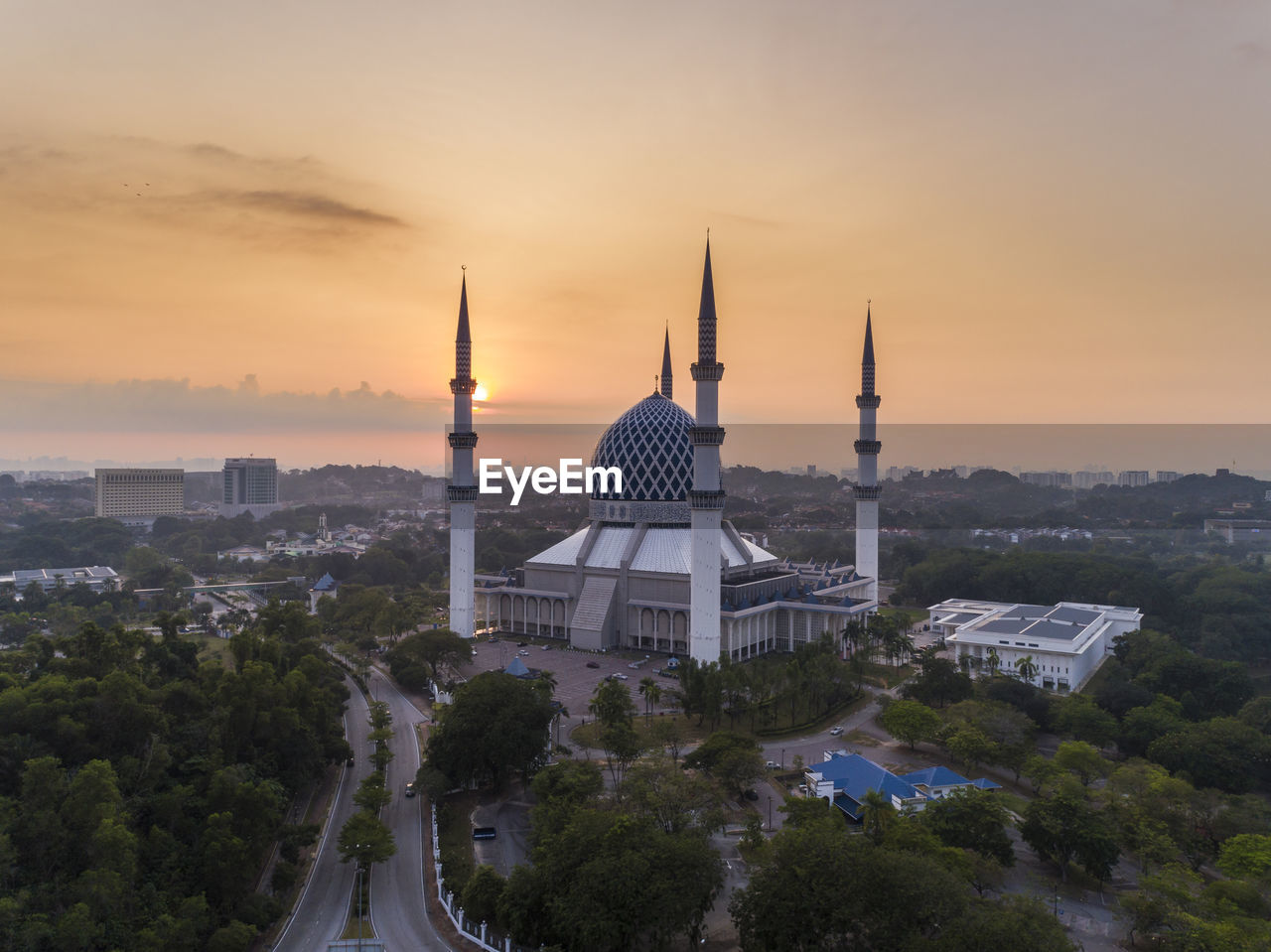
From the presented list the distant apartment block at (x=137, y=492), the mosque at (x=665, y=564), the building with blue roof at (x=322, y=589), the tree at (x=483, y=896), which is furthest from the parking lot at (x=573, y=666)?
the distant apartment block at (x=137, y=492)

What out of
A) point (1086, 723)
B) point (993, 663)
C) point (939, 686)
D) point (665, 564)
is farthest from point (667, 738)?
point (993, 663)

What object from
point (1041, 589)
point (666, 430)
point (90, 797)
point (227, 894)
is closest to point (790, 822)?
point (227, 894)

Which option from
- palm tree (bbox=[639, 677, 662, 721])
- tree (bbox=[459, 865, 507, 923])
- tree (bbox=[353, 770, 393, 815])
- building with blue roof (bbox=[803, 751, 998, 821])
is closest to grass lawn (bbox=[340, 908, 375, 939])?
tree (bbox=[459, 865, 507, 923])

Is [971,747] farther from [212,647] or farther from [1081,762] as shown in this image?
[212,647]

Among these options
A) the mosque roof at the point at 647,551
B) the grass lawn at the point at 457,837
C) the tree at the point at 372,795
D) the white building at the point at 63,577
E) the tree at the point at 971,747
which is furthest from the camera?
the white building at the point at 63,577

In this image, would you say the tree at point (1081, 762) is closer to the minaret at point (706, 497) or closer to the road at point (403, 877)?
the minaret at point (706, 497)

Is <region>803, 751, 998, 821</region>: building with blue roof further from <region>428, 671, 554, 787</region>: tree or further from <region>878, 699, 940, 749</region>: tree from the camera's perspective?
<region>428, 671, 554, 787</region>: tree
